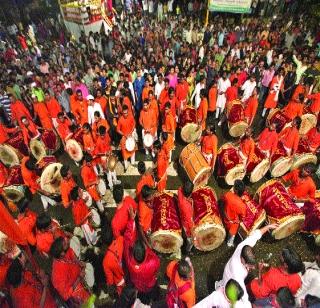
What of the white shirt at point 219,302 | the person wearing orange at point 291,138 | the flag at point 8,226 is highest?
the flag at point 8,226

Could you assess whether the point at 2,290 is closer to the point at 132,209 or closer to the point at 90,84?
the point at 132,209

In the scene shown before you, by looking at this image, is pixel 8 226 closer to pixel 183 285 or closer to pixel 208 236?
pixel 183 285

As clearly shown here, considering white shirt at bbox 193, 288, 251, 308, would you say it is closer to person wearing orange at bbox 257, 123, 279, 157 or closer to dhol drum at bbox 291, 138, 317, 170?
person wearing orange at bbox 257, 123, 279, 157

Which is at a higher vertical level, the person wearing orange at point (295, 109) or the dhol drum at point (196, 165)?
the person wearing orange at point (295, 109)

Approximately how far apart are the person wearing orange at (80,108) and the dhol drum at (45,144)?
3.04 feet

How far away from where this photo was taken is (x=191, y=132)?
8695mm

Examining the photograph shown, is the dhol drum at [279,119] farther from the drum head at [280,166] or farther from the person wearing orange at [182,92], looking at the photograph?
the person wearing orange at [182,92]

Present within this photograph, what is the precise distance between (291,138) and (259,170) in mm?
1140

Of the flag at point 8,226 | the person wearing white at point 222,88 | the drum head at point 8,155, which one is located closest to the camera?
the flag at point 8,226

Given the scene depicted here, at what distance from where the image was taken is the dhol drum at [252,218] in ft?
19.2

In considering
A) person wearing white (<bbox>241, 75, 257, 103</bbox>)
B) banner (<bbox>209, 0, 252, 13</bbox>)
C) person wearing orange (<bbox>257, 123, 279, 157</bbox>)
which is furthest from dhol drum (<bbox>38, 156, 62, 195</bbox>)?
banner (<bbox>209, 0, 252, 13</bbox>)

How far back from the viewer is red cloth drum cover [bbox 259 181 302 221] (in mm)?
5711

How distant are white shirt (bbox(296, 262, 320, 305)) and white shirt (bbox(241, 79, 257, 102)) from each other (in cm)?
697

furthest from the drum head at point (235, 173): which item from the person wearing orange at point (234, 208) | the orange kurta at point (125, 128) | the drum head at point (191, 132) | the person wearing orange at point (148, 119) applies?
the orange kurta at point (125, 128)
